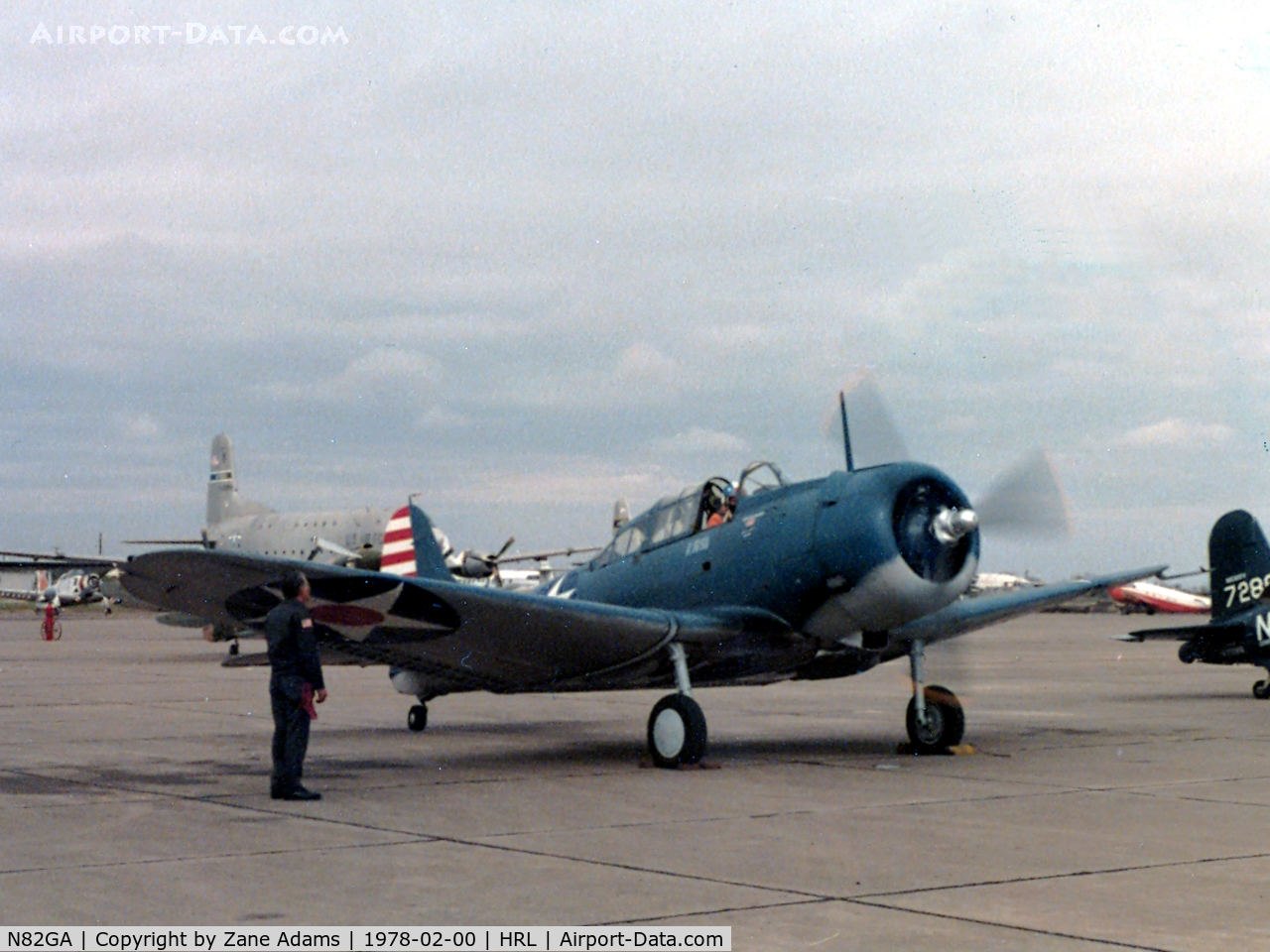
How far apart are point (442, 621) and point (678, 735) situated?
1.99m

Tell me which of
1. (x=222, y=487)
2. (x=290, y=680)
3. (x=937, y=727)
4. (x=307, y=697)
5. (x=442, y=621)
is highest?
(x=222, y=487)

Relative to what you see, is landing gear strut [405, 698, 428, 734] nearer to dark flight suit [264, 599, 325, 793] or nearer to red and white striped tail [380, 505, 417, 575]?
red and white striped tail [380, 505, 417, 575]

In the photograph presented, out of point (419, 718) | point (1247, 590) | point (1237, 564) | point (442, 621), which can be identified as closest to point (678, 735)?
point (442, 621)

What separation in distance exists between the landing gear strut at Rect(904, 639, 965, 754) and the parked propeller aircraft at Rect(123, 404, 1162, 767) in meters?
0.01

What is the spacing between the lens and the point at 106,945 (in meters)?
5.23

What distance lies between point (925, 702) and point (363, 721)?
686 cm

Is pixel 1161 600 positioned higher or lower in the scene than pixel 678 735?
higher

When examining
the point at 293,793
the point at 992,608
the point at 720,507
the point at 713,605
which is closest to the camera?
the point at 293,793

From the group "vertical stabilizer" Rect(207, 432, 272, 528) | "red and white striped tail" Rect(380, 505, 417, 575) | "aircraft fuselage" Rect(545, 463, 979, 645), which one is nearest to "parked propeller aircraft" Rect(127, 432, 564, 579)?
"vertical stabilizer" Rect(207, 432, 272, 528)

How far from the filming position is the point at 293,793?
951cm

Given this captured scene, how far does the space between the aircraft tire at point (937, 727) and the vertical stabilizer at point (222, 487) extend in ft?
121

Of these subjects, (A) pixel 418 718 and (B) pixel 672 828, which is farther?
(A) pixel 418 718

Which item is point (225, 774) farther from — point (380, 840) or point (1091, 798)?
point (1091, 798)

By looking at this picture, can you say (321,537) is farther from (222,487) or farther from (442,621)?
(442,621)
